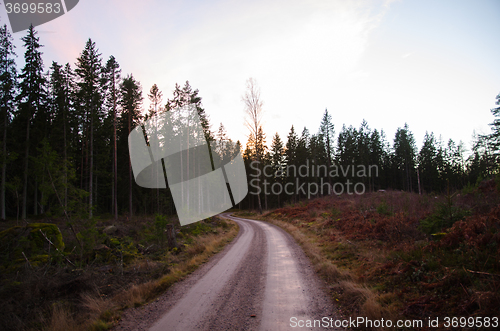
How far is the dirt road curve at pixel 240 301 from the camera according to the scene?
413 cm

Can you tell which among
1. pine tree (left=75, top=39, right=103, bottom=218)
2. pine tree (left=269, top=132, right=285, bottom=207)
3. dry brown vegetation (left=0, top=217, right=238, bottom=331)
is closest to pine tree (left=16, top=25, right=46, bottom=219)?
pine tree (left=75, top=39, right=103, bottom=218)

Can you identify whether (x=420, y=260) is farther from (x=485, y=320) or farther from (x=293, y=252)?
(x=293, y=252)

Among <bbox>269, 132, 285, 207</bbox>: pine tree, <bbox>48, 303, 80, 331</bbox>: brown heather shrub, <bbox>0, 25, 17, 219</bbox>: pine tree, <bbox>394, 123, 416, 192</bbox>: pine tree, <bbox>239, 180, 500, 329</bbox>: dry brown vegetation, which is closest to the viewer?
<bbox>239, 180, 500, 329</bbox>: dry brown vegetation

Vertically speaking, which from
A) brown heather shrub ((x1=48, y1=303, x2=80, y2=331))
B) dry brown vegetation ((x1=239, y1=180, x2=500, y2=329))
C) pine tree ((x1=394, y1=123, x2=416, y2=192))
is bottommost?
brown heather shrub ((x1=48, y1=303, x2=80, y2=331))

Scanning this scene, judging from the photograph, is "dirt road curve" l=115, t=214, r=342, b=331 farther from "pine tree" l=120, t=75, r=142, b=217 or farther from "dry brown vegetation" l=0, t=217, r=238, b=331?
"pine tree" l=120, t=75, r=142, b=217

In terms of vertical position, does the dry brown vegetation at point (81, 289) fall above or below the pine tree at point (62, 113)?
below

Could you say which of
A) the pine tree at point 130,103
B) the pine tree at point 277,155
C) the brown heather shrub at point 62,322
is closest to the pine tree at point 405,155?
the pine tree at point 277,155

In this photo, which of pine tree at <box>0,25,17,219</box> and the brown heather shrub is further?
pine tree at <box>0,25,17,219</box>

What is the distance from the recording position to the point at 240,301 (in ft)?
16.5

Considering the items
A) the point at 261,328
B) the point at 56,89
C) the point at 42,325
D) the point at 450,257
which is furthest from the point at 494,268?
the point at 56,89

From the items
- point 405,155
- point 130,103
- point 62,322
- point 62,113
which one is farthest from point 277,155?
point 62,322

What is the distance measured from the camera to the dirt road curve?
4.13m

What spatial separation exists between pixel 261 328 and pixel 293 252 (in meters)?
6.32

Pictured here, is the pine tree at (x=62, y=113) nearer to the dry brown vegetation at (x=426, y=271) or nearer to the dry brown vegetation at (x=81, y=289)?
the dry brown vegetation at (x=81, y=289)
